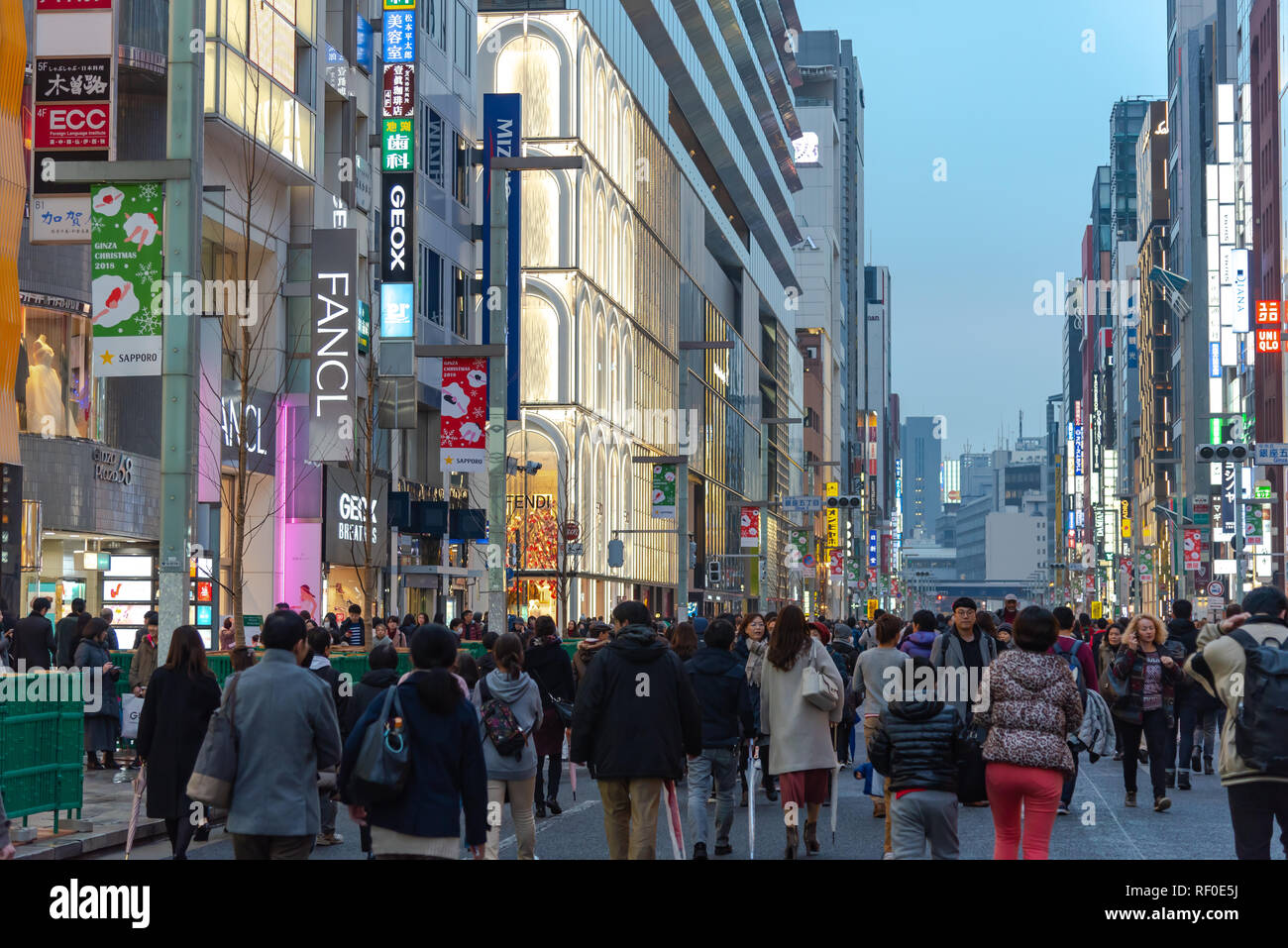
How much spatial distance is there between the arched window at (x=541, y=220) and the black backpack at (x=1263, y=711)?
166 feet

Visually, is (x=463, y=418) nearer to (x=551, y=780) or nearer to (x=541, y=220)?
(x=551, y=780)

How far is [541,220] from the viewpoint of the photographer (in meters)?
59.8

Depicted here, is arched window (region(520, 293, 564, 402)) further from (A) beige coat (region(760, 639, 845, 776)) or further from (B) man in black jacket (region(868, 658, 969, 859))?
(B) man in black jacket (region(868, 658, 969, 859))

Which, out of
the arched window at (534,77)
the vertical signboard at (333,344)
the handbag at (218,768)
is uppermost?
the arched window at (534,77)

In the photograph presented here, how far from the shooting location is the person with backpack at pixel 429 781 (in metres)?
8.75

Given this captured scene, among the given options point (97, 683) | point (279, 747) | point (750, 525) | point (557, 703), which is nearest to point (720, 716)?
point (557, 703)

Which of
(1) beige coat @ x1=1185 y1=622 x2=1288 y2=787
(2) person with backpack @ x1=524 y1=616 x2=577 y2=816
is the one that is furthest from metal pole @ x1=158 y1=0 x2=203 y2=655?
(1) beige coat @ x1=1185 y1=622 x2=1288 y2=787

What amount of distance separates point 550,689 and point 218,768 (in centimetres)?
859

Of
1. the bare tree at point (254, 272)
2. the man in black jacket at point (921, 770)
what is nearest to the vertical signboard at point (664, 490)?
the bare tree at point (254, 272)

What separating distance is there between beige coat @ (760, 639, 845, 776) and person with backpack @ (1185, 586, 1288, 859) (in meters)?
4.16

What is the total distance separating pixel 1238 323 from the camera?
307ft

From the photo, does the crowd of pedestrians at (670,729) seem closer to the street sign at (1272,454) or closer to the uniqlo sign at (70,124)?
the uniqlo sign at (70,124)

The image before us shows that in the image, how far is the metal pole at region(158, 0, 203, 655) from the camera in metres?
17.8

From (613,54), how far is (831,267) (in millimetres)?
100024
